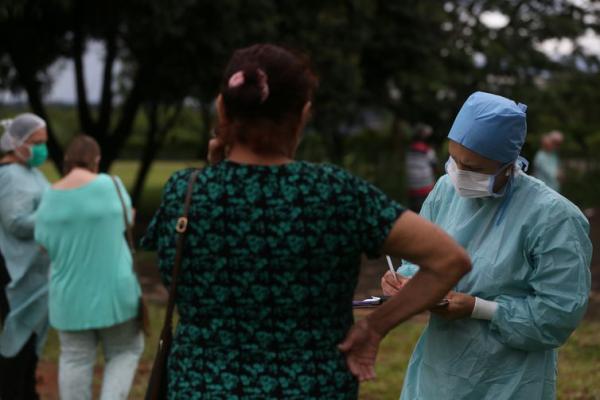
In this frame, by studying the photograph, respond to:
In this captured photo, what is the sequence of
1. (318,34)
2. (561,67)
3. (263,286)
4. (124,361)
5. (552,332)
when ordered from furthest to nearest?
(561,67)
(318,34)
(124,361)
(552,332)
(263,286)

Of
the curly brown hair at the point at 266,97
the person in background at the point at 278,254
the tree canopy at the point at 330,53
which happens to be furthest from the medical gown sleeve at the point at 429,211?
the tree canopy at the point at 330,53

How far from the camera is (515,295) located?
319 centimetres

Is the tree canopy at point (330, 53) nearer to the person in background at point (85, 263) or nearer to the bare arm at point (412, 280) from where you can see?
the person in background at point (85, 263)

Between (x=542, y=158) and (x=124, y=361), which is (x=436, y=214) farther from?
(x=542, y=158)

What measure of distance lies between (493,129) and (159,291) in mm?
8743

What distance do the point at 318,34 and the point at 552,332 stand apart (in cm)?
1348

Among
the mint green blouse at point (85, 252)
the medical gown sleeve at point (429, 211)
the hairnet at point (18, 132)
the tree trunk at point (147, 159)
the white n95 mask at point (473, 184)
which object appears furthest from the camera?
the tree trunk at point (147, 159)

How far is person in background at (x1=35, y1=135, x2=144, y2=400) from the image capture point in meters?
5.38

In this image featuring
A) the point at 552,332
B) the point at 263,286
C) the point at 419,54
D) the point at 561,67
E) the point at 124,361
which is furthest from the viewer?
the point at 561,67

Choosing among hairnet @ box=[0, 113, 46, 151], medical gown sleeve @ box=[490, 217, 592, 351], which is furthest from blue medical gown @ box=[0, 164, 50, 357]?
medical gown sleeve @ box=[490, 217, 592, 351]

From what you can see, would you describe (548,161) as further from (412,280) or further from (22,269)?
(412,280)

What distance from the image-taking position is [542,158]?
1447cm

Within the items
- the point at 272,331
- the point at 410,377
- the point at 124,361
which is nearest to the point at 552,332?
the point at 410,377

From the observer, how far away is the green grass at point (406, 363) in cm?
663
